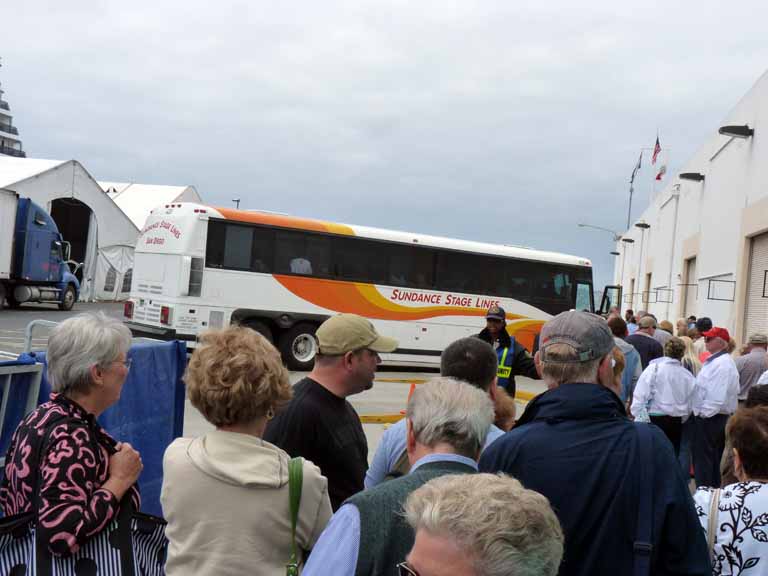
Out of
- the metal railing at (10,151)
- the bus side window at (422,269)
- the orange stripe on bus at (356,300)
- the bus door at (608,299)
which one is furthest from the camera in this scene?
the metal railing at (10,151)

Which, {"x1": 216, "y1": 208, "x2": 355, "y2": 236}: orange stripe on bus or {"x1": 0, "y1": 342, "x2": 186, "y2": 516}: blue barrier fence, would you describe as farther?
{"x1": 216, "y1": 208, "x2": 355, "y2": 236}: orange stripe on bus

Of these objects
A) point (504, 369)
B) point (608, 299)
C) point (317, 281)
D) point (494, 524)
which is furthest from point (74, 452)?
point (608, 299)

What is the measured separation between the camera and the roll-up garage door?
1616cm

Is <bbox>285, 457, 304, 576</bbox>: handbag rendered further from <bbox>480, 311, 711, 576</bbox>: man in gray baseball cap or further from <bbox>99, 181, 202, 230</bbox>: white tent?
<bbox>99, 181, 202, 230</bbox>: white tent

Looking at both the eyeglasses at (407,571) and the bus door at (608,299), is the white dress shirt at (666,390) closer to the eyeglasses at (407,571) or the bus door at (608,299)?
the eyeglasses at (407,571)

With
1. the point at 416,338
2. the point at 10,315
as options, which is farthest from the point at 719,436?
the point at 10,315

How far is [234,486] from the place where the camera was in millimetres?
2439

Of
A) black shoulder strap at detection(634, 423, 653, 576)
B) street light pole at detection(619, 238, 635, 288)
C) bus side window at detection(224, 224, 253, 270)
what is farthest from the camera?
street light pole at detection(619, 238, 635, 288)

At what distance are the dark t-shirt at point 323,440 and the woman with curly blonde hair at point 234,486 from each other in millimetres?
545

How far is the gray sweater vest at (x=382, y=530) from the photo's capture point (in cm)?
192

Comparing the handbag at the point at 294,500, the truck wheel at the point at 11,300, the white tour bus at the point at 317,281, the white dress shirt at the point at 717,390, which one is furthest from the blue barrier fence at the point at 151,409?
the truck wheel at the point at 11,300

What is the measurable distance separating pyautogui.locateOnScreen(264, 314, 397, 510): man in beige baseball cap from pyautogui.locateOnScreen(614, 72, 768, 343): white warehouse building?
14.5 m

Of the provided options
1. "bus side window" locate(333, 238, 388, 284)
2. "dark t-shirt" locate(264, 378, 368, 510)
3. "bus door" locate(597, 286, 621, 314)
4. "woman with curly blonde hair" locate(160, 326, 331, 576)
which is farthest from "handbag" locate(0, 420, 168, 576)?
"bus door" locate(597, 286, 621, 314)

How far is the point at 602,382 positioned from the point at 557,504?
19.8 inches
